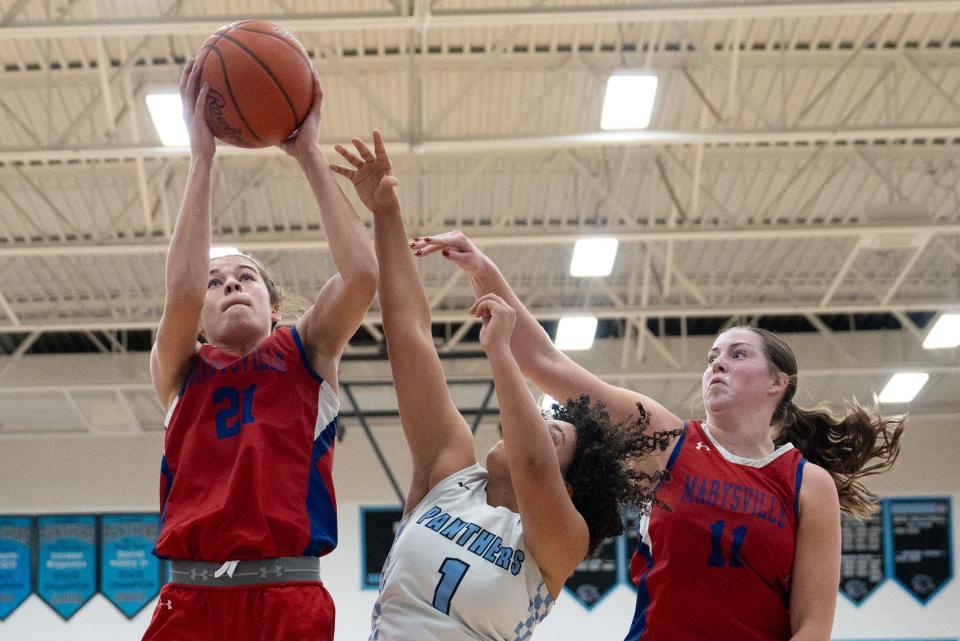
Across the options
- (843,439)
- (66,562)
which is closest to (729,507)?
(843,439)

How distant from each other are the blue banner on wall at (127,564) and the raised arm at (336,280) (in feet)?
40.9

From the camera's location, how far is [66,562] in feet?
48.8

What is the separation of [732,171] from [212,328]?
868 cm

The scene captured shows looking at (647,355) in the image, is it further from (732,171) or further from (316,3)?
(316,3)

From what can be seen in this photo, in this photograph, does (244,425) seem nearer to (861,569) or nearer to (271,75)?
(271,75)

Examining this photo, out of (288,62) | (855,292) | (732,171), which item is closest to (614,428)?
(288,62)

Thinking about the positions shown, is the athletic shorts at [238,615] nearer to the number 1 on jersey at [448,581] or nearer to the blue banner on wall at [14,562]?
the number 1 on jersey at [448,581]

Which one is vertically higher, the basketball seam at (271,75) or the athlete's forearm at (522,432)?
the basketball seam at (271,75)

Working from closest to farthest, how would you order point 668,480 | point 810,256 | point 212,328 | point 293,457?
1. point 293,457
2. point 212,328
3. point 668,480
4. point 810,256

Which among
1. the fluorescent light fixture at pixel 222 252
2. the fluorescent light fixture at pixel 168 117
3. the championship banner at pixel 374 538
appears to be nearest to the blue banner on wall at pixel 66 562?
the championship banner at pixel 374 538

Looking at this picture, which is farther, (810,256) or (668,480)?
(810,256)

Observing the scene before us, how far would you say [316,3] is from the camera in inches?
337

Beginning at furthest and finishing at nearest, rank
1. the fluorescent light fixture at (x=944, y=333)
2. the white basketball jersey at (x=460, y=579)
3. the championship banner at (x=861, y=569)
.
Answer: the championship banner at (x=861, y=569) < the fluorescent light fixture at (x=944, y=333) < the white basketball jersey at (x=460, y=579)

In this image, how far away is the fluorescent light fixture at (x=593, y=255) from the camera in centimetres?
1030
